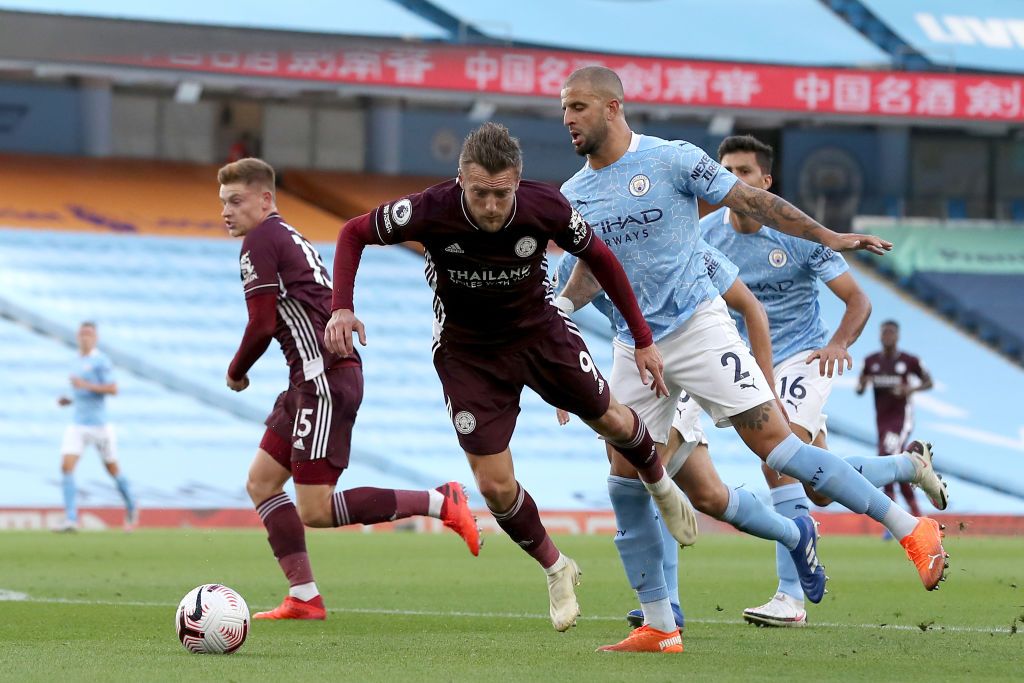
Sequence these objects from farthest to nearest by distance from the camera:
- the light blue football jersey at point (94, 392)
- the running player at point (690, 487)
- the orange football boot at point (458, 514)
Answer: the light blue football jersey at point (94, 392)
the orange football boot at point (458, 514)
the running player at point (690, 487)

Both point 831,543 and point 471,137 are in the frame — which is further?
point 831,543

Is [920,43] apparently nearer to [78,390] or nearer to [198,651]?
[78,390]

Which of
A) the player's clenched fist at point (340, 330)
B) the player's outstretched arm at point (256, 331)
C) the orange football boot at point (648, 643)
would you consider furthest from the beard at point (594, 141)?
the orange football boot at point (648, 643)

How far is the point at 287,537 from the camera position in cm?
857

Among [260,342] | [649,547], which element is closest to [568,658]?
[649,547]

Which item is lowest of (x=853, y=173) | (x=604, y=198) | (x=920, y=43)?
(x=604, y=198)

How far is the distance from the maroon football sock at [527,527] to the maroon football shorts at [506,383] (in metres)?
0.31

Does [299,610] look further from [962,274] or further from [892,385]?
[962,274]

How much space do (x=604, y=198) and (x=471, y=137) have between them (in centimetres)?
119

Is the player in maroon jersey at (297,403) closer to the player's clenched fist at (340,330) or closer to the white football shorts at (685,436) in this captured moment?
the white football shorts at (685,436)

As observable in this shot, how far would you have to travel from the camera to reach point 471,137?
626cm

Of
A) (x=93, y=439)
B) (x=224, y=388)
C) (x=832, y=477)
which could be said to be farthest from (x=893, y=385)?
(x=832, y=477)

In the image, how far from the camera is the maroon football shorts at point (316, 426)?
8352 millimetres

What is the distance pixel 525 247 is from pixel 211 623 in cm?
201
